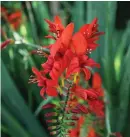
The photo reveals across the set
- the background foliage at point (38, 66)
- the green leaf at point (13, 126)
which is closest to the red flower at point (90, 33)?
the background foliage at point (38, 66)

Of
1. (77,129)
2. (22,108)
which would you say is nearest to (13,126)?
(22,108)


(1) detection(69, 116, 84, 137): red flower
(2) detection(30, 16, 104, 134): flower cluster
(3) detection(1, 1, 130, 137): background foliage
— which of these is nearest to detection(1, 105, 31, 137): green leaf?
(3) detection(1, 1, 130, 137): background foliage

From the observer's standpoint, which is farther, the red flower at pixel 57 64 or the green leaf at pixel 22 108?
the green leaf at pixel 22 108

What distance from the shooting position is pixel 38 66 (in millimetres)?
1592

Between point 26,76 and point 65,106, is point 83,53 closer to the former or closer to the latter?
point 65,106

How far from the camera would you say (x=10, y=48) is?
5.45ft

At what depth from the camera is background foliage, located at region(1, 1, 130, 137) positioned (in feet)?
3.75

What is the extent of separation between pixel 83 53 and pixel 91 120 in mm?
277

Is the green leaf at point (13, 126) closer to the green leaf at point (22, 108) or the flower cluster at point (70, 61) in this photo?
the green leaf at point (22, 108)

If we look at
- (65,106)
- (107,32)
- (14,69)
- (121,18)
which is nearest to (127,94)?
(107,32)

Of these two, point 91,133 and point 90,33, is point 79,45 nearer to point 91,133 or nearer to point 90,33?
point 90,33

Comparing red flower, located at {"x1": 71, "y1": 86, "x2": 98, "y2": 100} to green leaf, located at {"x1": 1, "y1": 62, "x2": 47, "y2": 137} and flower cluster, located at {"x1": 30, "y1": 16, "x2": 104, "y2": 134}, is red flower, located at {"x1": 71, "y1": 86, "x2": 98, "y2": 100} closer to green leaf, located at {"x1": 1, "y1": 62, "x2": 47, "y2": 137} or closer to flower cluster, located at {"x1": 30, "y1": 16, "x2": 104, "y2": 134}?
flower cluster, located at {"x1": 30, "y1": 16, "x2": 104, "y2": 134}

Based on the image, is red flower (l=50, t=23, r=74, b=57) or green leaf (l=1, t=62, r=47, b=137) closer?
red flower (l=50, t=23, r=74, b=57)

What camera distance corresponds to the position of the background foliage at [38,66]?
114 centimetres
